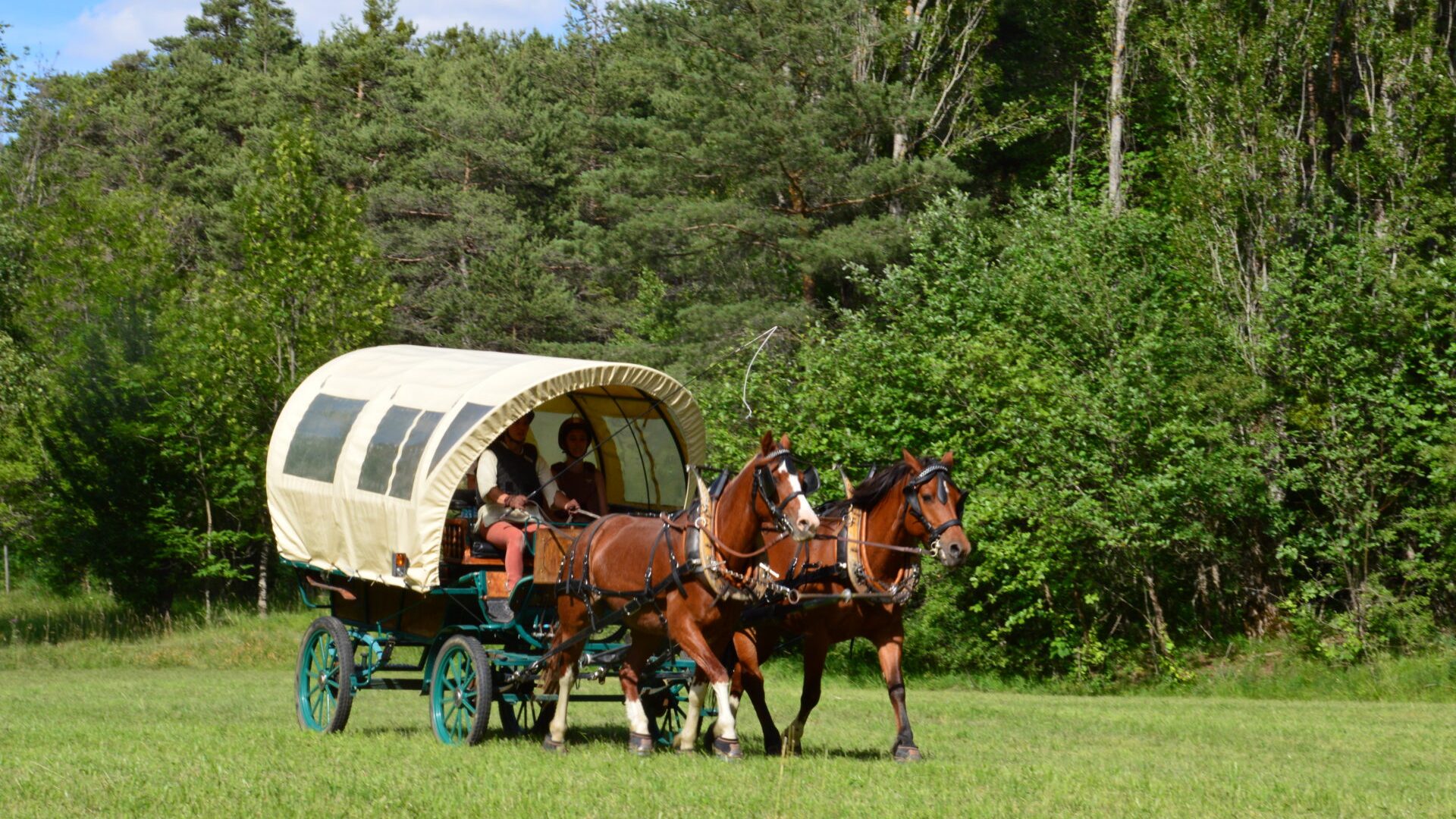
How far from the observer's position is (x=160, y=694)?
19.1 m

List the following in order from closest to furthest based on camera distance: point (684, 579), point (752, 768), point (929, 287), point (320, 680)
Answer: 1. point (752, 768)
2. point (684, 579)
3. point (320, 680)
4. point (929, 287)

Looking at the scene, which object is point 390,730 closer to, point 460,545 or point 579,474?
point 460,545

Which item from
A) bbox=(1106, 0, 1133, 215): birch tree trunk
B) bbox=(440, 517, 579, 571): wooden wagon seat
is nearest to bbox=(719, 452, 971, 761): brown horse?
bbox=(440, 517, 579, 571): wooden wagon seat

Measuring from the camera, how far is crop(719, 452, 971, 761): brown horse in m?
10.6

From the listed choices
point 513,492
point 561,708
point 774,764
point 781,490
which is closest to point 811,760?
point 774,764

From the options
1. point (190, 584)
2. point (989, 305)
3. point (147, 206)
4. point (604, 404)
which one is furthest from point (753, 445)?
point (147, 206)

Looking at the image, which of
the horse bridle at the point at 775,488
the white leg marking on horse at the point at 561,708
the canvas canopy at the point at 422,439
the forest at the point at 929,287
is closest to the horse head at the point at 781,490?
the horse bridle at the point at 775,488

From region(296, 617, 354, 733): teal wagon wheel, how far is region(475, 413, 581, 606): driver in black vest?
57.2 inches

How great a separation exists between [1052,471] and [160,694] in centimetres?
1231

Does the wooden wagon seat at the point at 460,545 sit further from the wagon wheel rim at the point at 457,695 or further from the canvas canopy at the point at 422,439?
the wagon wheel rim at the point at 457,695

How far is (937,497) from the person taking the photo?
34.9 ft

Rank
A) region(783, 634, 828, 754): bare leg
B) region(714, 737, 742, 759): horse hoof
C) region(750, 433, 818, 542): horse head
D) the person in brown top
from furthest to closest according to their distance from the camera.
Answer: the person in brown top < region(783, 634, 828, 754): bare leg < region(714, 737, 742, 759): horse hoof < region(750, 433, 818, 542): horse head

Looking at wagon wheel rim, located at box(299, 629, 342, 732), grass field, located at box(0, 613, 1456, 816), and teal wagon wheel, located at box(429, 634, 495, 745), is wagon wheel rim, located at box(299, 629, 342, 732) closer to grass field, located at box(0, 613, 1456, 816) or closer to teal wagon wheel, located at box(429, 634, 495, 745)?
grass field, located at box(0, 613, 1456, 816)

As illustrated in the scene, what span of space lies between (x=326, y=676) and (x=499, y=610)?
188 cm
